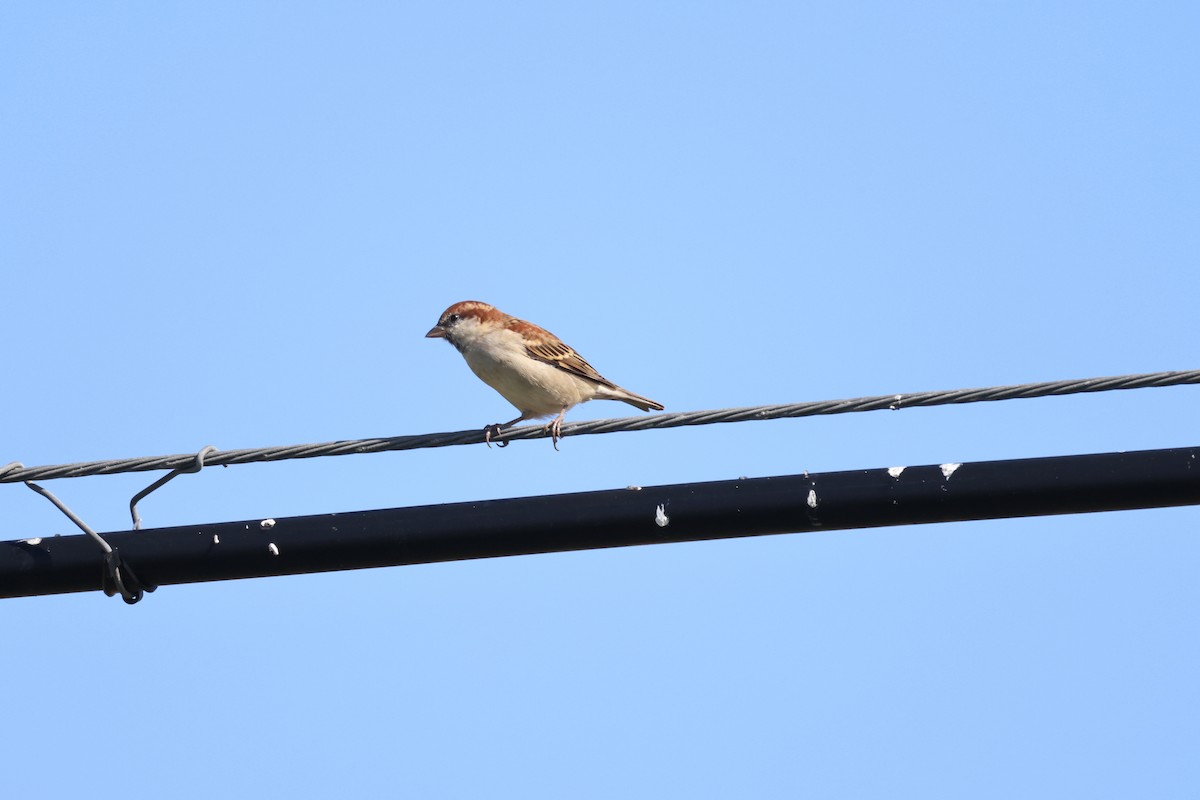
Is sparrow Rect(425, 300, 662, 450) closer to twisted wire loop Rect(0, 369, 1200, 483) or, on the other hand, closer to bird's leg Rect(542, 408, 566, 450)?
bird's leg Rect(542, 408, 566, 450)

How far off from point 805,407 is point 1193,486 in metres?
1.21

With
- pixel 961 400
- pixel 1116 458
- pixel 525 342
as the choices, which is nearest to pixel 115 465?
pixel 961 400

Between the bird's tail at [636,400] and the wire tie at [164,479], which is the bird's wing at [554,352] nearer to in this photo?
the bird's tail at [636,400]

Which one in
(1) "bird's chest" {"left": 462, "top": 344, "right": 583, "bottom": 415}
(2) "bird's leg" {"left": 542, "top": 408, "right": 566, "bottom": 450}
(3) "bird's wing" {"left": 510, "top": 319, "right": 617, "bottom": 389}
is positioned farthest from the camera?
(3) "bird's wing" {"left": 510, "top": 319, "right": 617, "bottom": 389}

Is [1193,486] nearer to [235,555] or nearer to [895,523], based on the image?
[895,523]

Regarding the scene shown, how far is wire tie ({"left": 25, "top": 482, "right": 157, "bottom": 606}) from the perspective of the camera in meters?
4.63

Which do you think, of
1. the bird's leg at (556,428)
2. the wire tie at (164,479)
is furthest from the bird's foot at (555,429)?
the wire tie at (164,479)

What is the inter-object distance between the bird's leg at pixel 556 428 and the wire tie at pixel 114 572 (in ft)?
5.18

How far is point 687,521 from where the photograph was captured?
4.47 m

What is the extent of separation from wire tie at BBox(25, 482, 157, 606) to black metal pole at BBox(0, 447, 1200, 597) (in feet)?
0.09

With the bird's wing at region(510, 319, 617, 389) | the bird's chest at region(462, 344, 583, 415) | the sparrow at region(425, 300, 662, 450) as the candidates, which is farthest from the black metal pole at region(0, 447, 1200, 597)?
the bird's wing at region(510, 319, 617, 389)

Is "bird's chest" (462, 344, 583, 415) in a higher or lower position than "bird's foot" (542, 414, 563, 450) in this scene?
higher

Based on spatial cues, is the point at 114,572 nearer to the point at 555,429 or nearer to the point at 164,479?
the point at 164,479

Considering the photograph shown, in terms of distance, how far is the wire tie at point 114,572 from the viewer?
4633 mm
